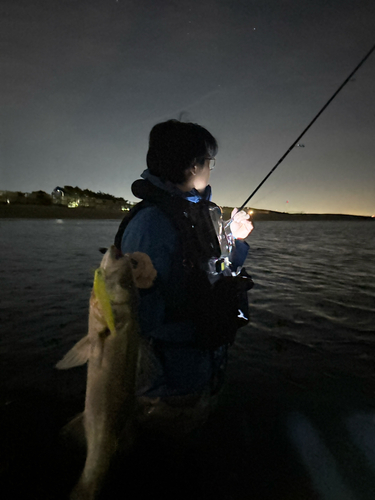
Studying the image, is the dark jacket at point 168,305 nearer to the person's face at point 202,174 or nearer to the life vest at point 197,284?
the life vest at point 197,284

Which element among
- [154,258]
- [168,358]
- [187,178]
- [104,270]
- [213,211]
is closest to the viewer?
[104,270]

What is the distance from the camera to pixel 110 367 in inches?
77.9

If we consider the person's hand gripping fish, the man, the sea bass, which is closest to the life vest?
the man

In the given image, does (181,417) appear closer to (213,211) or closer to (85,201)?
(213,211)

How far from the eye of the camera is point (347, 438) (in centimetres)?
405

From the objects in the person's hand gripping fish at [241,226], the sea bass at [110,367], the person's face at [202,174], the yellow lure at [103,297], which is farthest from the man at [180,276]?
the person's hand gripping fish at [241,226]

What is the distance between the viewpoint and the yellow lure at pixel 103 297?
181 centimetres

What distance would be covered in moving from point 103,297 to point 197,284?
0.90 m

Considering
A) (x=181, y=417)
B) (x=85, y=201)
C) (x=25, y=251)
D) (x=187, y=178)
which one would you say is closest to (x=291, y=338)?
(x=181, y=417)

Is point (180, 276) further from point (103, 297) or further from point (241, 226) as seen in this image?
point (241, 226)

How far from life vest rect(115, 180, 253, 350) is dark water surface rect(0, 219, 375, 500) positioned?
144 centimetres

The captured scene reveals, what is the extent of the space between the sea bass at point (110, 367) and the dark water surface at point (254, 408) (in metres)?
0.73

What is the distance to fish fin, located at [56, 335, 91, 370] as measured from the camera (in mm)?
2016

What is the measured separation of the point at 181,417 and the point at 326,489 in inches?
85.7
